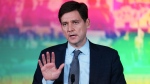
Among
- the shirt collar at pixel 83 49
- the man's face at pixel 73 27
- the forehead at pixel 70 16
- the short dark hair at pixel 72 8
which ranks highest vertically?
the short dark hair at pixel 72 8

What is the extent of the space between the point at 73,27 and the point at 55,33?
38.6 inches

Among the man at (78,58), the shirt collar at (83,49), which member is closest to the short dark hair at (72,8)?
the man at (78,58)

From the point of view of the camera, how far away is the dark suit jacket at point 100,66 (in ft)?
6.39

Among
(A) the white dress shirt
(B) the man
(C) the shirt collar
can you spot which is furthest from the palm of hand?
(C) the shirt collar

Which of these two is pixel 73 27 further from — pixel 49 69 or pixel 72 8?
pixel 49 69

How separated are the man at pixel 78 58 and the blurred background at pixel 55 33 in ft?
2.74

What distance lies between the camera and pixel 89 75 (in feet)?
6.45

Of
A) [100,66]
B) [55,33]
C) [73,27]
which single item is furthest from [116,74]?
[55,33]

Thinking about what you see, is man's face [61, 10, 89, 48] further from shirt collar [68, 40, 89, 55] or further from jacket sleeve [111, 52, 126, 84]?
jacket sleeve [111, 52, 126, 84]

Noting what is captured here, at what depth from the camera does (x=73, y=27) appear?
1.97 m

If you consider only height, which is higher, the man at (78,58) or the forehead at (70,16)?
the forehead at (70,16)

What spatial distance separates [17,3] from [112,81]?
1.41 m

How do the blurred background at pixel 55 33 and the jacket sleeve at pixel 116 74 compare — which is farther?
the blurred background at pixel 55 33

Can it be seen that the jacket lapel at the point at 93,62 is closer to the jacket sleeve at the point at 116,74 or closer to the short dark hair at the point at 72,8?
the jacket sleeve at the point at 116,74
